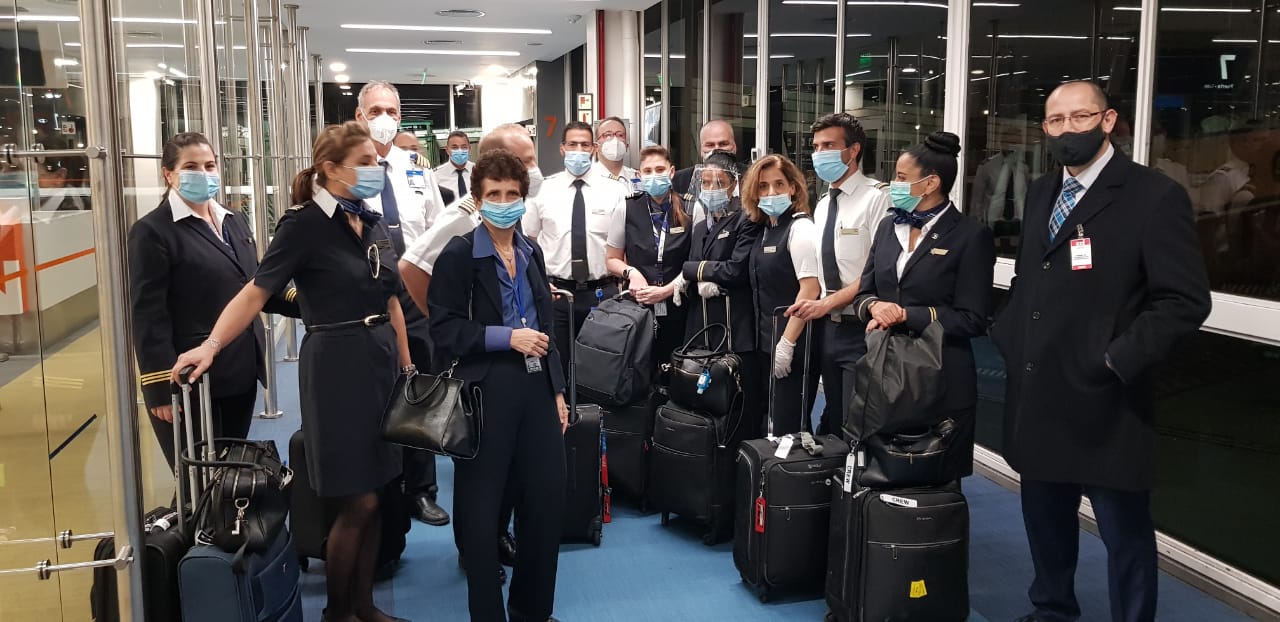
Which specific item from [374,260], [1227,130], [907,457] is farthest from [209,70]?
[1227,130]

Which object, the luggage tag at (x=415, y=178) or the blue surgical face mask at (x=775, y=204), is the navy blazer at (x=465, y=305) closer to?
the blue surgical face mask at (x=775, y=204)

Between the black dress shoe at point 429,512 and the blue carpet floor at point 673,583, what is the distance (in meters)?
0.04

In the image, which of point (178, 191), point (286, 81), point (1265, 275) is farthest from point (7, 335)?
point (1265, 275)

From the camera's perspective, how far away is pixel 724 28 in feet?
28.2

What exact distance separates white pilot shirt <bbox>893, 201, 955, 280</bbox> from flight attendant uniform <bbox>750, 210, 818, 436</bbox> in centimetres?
41

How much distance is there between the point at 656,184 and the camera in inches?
177

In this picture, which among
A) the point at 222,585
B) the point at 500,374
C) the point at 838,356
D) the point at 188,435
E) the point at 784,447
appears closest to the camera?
the point at 222,585

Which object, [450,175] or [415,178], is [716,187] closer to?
[415,178]

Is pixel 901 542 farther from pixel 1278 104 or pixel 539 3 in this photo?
pixel 539 3

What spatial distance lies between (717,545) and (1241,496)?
2.56 metres

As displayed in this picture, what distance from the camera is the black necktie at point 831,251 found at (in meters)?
3.82

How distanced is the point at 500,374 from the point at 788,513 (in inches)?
47.7

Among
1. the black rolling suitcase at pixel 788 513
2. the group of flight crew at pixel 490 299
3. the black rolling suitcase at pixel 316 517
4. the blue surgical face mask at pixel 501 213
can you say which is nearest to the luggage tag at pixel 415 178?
the group of flight crew at pixel 490 299

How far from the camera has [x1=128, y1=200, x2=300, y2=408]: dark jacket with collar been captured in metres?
2.87
